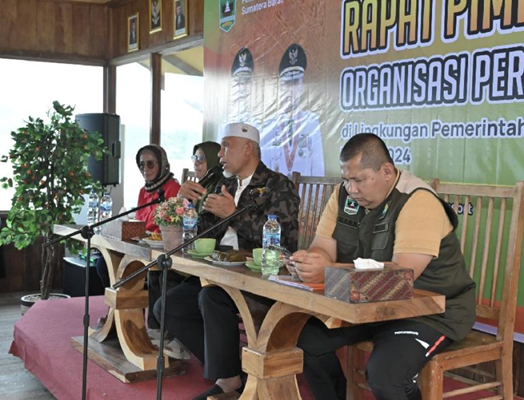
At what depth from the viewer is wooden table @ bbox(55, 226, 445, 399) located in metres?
1.84

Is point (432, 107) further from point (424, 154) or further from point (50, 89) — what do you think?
point (50, 89)

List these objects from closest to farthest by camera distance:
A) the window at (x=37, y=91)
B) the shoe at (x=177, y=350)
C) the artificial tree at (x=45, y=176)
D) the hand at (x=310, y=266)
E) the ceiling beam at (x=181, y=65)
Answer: the hand at (x=310, y=266) < the shoe at (x=177, y=350) < the artificial tree at (x=45, y=176) < the ceiling beam at (x=181, y=65) < the window at (x=37, y=91)

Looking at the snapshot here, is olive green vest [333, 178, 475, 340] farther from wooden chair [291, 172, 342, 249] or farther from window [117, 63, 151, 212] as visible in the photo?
window [117, 63, 151, 212]

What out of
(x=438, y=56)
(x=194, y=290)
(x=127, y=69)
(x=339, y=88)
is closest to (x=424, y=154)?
(x=438, y=56)

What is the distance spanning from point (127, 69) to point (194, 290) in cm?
402

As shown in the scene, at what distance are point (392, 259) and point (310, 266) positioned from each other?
297mm

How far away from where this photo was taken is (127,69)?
258 inches

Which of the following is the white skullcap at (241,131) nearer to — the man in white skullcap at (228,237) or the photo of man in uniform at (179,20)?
the man in white skullcap at (228,237)

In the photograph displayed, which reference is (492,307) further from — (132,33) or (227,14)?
(132,33)

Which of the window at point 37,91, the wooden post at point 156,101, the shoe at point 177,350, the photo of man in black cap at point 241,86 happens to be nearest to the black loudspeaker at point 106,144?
the wooden post at point 156,101

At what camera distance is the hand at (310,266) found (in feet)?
6.68

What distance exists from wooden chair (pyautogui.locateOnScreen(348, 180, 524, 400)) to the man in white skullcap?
1.60ft

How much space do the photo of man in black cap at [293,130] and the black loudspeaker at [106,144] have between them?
212 centimetres

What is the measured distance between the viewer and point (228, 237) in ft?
9.97
